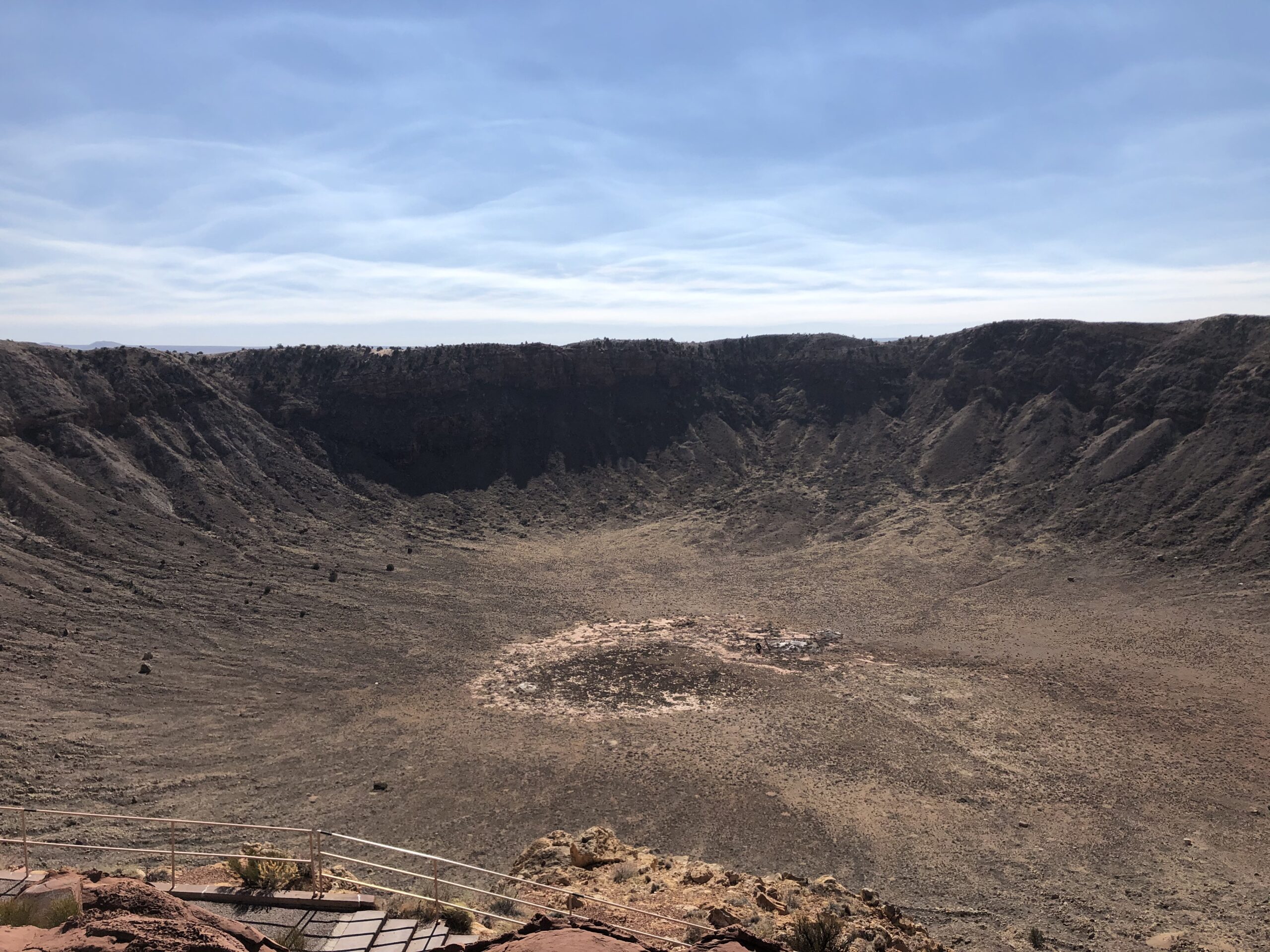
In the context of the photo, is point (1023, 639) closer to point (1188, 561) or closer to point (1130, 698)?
point (1130, 698)

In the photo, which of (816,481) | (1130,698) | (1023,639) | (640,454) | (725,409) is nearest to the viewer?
(1130,698)

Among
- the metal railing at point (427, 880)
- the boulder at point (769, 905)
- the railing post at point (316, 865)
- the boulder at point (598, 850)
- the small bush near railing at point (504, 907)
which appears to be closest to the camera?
the metal railing at point (427, 880)

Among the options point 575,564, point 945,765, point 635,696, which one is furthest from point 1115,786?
point 575,564

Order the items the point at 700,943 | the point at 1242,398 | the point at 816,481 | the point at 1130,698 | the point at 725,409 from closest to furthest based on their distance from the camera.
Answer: the point at 700,943 → the point at 1130,698 → the point at 1242,398 → the point at 816,481 → the point at 725,409

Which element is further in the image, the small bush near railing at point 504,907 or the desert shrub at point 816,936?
the small bush near railing at point 504,907

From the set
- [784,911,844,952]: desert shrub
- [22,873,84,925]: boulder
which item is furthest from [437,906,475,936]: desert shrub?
[784,911,844,952]: desert shrub

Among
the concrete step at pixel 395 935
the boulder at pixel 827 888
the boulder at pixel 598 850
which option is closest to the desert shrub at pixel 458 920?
the concrete step at pixel 395 935

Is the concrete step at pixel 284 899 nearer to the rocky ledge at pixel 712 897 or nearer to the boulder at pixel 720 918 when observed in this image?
the rocky ledge at pixel 712 897
